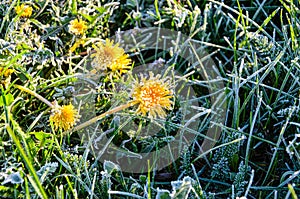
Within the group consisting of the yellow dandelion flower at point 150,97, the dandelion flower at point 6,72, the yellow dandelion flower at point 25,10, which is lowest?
the yellow dandelion flower at point 150,97

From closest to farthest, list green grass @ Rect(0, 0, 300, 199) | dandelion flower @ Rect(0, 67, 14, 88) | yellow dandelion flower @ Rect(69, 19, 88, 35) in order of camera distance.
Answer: green grass @ Rect(0, 0, 300, 199)
dandelion flower @ Rect(0, 67, 14, 88)
yellow dandelion flower @ Rect(69, 19, 88, 35)

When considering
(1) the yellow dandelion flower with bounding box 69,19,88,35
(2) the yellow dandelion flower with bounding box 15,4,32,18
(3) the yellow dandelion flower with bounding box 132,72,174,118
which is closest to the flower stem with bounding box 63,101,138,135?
(3) the yellow dandelion flower with bounding box 132,72,174,118

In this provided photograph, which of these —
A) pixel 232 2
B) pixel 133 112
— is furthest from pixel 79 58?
pixel 232 2

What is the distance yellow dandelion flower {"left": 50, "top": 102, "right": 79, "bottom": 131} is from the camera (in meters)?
1.28

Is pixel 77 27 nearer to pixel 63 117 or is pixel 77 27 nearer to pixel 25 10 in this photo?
pixel 25 10

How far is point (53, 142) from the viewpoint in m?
1.24

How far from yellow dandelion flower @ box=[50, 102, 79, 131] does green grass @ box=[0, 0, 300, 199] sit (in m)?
0.04

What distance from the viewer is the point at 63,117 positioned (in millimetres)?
1293

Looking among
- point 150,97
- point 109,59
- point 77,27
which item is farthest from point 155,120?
point 77,27

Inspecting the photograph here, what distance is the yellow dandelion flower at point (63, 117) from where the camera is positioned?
50.5 inches

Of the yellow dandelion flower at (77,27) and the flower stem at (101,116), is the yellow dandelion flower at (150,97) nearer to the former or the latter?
the flower stem at (101,116)

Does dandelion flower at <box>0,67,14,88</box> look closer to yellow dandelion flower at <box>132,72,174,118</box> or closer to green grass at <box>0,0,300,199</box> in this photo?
green grass at <box>0,0,300,199</box>

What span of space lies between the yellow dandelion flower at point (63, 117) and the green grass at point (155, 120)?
0.04 metres

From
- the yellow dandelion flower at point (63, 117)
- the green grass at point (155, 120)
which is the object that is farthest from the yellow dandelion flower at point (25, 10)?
the yellow dandelion flower at point (63, 117)
